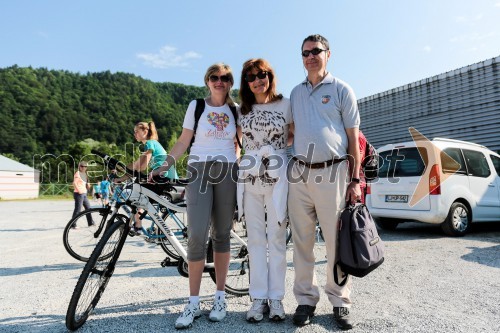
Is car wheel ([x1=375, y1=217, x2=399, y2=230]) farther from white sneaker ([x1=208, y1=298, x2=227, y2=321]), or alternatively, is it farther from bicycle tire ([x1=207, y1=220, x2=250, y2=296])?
white sneaker ([x1=208, y1=298, x2=227, y2=321])

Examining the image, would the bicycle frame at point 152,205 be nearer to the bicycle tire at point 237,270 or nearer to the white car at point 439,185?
the bicycle tire at point 237,270

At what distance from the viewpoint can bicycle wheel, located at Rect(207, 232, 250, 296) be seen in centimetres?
328

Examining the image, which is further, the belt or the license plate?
the license plate

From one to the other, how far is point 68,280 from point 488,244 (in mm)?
6505

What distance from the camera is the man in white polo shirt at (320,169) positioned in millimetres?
2643

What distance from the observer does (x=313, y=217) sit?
278cm

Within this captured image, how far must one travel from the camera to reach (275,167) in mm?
2717

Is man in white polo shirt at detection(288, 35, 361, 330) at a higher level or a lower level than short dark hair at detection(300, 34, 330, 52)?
lower

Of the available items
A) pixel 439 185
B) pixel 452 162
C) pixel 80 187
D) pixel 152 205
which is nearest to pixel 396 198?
pixel 439 185

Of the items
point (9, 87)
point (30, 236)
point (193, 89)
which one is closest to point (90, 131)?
point (9, 87)

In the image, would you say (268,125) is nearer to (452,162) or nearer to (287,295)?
(287,295)

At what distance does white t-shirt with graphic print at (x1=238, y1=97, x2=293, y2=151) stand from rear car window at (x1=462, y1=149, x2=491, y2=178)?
5.71 meters

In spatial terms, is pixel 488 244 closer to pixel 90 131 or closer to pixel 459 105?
pixel 459 105

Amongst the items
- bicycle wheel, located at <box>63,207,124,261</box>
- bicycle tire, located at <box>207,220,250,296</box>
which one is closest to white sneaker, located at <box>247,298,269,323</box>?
bicycle tire, located at <box>207,220,250,296</box>
